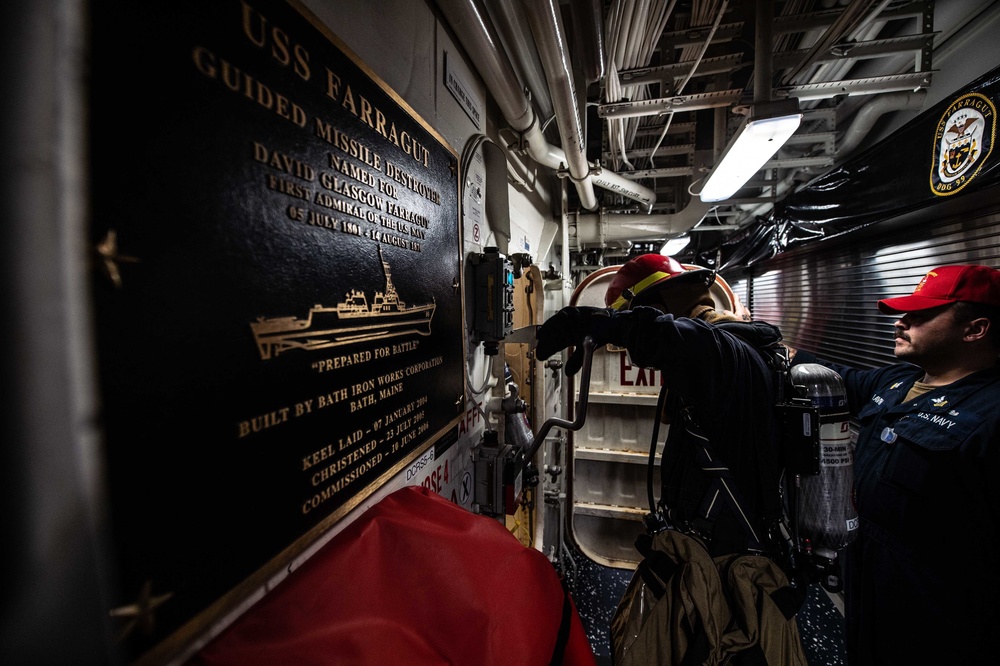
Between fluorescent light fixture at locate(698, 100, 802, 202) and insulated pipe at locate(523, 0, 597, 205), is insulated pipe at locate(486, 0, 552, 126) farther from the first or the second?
fluorescent light fixture at locate(698, 100, 802, 202)

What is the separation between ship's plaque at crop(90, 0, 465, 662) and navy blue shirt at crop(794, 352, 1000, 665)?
8.54 feet

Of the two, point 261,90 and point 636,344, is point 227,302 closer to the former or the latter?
point 261,90

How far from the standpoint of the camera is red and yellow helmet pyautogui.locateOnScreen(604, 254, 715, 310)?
1926mm

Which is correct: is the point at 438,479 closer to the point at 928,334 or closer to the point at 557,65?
the point at 557,65

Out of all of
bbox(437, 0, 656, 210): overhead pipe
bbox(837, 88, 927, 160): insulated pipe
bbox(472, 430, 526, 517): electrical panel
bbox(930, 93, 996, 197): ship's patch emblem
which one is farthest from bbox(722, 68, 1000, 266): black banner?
bbox(472, 430, 526, 517): electrical panel

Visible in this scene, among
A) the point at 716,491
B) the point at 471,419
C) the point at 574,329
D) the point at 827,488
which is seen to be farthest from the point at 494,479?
the point at 827,488

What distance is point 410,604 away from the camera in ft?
2.36

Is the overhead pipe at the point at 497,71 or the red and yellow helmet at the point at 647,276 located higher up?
the overhead pipe at the point at 497,71

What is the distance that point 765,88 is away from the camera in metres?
2.02

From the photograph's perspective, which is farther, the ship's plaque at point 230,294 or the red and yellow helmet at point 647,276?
the red and yellow helmet at point 647,276

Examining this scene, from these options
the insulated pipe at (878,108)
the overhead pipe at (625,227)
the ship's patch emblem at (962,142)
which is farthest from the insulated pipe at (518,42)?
the insulated pipe at (878,108)

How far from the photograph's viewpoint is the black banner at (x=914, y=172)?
1.89 m

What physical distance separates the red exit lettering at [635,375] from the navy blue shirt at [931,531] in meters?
1.50

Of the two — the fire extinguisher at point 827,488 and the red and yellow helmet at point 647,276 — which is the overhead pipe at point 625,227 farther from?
the fire extinguisher at point 827,488
